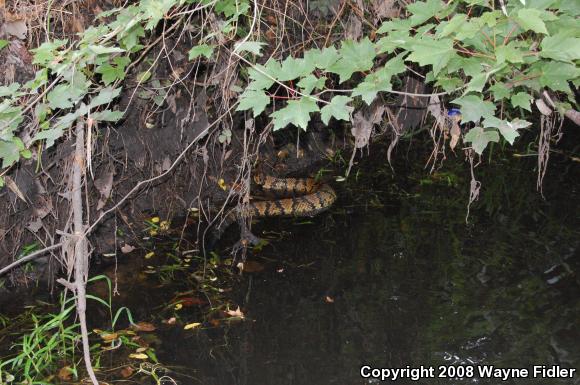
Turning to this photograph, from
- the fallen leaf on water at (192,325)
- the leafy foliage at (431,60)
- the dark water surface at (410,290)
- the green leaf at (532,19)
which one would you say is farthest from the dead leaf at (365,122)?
the green leaf at (532,19)

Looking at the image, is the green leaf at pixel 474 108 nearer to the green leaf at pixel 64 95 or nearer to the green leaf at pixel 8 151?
the green leaf at pixel 64 95

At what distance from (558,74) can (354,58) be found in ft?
2.97

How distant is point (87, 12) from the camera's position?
5336 mm

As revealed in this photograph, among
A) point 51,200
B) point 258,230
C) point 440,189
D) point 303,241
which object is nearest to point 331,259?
point 303,241

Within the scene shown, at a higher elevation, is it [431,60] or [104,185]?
[431,60]

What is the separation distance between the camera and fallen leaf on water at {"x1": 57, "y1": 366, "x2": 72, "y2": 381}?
458cm

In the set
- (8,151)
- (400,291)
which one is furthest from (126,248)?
(8,151)

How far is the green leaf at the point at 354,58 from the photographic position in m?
3.21

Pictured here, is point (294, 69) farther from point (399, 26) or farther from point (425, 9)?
point (425, 9)

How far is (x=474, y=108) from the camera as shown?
3.00 meters

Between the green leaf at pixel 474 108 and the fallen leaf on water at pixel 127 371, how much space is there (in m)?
2.82

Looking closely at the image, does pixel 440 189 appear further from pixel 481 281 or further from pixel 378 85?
pixel 378 85

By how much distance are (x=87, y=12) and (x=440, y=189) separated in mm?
3836

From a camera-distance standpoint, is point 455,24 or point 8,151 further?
point 8,151
